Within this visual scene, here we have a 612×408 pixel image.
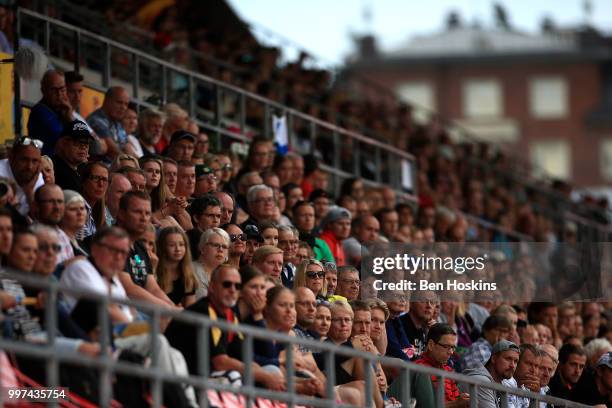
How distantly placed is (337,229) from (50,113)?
11.7ft

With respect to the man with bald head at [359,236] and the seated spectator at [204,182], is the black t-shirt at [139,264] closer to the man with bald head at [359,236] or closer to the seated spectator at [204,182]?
the seated spectator at [204,182]

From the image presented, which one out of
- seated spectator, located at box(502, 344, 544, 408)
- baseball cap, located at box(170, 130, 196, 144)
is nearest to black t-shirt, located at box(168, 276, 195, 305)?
baseball cap, located at box(170, 130, 196, 144)

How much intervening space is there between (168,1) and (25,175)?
15.7 metres

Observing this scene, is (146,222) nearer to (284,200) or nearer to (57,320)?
(57,320)

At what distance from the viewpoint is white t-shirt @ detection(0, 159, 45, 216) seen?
12773mm

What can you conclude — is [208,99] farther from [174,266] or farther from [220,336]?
[220,336]

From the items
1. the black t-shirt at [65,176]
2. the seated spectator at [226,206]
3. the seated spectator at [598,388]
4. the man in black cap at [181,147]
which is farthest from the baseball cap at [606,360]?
the black t-shirt at [65,176]

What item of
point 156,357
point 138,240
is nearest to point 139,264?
point 138,240

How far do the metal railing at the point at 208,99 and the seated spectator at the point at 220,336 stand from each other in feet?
19.1

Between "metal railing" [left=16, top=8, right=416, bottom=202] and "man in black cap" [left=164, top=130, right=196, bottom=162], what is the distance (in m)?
1.88

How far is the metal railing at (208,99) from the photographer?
62.6ft

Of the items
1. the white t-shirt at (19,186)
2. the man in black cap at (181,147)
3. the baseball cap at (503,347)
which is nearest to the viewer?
the white t-shirt at (19,186)

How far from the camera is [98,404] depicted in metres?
10.6

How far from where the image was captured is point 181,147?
651 inches
